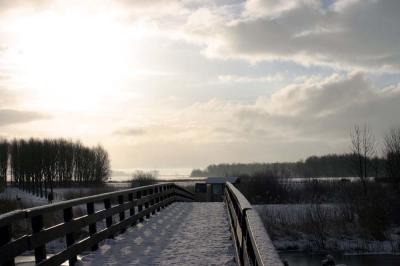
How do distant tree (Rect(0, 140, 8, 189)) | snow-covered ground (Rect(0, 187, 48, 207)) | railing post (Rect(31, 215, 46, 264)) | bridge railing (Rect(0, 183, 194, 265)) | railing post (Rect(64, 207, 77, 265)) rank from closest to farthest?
bridge railing (Rect(0, 183, 194, 265)) < railing post (Rect(31, 215, 46, 264)) < railing post (Rect(64, 207, 77, 265)) < snow-covered ground (Rect(0, 187, 48, 207)) < distant tree (Rect(0, 140, 8, 189))

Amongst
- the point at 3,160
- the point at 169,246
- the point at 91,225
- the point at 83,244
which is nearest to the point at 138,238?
the point at 169,246

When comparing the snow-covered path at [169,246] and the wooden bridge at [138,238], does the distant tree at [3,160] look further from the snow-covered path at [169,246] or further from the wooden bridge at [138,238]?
the snow-covered path at [169,246]

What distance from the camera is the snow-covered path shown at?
9102mm

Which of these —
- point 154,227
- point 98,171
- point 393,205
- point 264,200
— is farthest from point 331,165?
point 154,227

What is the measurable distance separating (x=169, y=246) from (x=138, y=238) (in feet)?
5.27

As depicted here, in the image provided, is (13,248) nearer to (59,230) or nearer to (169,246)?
(59,230)

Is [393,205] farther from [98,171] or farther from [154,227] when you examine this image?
[98,171]

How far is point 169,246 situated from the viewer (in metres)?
10.9

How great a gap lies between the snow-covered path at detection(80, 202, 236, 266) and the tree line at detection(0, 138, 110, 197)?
294 ft

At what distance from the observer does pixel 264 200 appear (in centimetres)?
6062

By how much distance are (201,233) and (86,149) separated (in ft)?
400

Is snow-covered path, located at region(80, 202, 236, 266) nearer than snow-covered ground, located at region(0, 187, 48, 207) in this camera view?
Yes

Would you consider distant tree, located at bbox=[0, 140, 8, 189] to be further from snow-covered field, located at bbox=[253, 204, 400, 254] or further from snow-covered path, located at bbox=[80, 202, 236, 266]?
snow-covered path, located at bbox=[80, 202, 236, 266]

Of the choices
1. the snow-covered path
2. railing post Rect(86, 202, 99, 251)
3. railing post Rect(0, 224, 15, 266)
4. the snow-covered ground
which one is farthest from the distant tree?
railing post Rect(0, 224, 15, 266)
